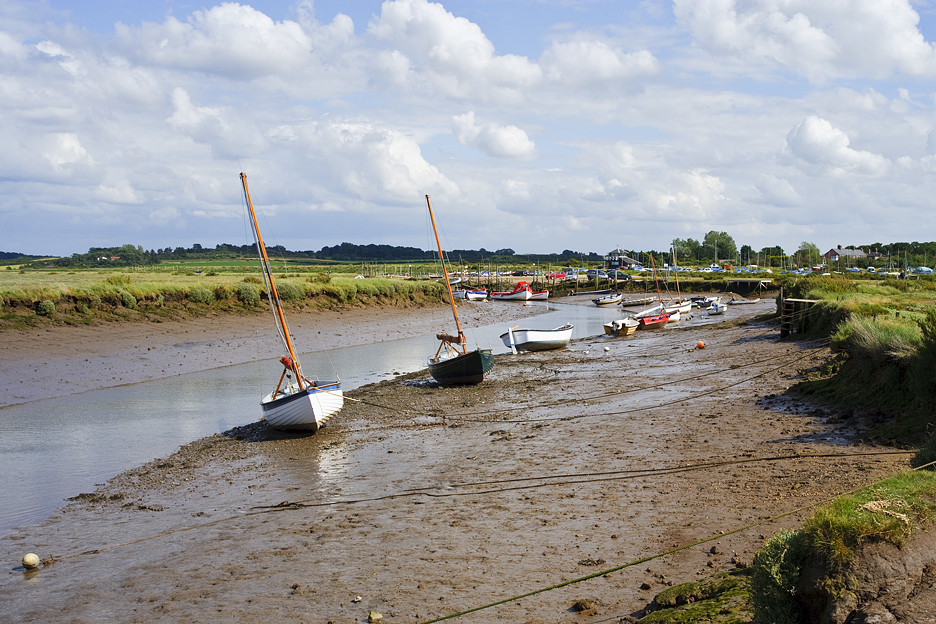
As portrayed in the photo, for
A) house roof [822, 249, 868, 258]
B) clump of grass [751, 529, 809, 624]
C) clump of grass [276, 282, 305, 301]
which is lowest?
house roof [822, 249, 868, 258]

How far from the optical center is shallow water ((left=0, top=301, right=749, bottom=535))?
1515cm

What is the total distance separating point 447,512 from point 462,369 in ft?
51.1

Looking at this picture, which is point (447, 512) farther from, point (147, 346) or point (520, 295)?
point (520, 295)

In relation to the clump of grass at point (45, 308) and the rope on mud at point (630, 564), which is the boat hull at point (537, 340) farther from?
the rope on mud at point (630, 564)

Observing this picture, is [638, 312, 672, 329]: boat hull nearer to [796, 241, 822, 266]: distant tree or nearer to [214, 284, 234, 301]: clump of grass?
[214, 284, 234, 301]: clump of grass

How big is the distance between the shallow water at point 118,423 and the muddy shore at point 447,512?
103 centimetres

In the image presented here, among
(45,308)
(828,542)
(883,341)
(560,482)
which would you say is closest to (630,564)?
(828,542)

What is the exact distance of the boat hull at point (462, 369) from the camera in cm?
2670

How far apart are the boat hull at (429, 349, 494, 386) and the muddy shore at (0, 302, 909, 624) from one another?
6.26 m

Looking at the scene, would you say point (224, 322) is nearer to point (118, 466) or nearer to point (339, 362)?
point (339, 362)

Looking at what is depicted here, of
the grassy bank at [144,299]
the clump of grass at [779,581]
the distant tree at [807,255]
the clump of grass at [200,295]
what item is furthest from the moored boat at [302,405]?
the distant tree at [807,255]

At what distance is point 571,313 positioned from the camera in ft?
252

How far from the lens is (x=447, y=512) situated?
11.3 metres

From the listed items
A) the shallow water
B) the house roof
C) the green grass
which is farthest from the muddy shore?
the house roof
